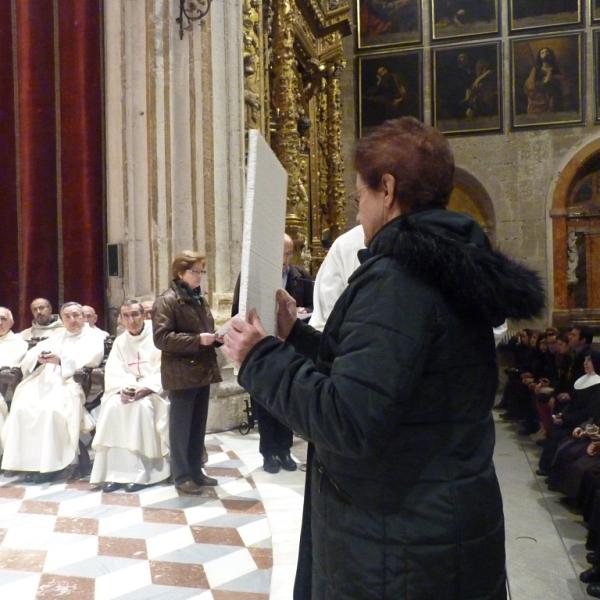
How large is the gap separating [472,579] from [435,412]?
1.18 ft

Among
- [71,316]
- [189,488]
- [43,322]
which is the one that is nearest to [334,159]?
[43,322]

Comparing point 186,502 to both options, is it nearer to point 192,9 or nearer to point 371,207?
point 371,207

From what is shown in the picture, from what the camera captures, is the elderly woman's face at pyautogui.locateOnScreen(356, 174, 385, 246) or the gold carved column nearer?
the elderly woman's face at pyautogui.locateOnScreen(356, 174, 385, 246)

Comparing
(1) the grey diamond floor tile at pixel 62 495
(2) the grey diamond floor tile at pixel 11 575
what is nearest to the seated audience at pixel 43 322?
(1) the grey diamond floor tile at pixel 62 495

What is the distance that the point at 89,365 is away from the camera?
5.56 meters

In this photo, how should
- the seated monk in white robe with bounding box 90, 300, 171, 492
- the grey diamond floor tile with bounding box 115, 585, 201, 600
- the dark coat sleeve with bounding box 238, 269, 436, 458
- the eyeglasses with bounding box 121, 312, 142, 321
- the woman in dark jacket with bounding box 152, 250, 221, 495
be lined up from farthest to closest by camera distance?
the eyeglasses with bounding box 121, 312, 142, 321
the seated monk in white robe with bounding box 90, 300, 171, 492
the woman in dark jacket with bounding box 152, 250, 221, 495
the grey diamond floor tile with bounding box 115, 585, 201, 600
the dark coat sleeve with bounding box 238, 269, 436, 458

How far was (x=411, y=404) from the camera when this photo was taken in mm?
1367

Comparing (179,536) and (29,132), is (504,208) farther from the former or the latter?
(179,536)

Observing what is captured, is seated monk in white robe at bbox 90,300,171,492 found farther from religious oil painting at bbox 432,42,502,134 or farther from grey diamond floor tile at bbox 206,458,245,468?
religious oil painting at bbox 432,42,502,134

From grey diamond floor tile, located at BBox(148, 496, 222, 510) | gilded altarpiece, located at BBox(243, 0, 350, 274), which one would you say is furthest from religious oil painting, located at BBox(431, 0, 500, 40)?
grey diamond floor tile, located at BBox(148, 496, 222, 510)

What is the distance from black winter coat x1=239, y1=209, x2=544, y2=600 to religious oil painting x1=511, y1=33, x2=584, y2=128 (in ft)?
44.3

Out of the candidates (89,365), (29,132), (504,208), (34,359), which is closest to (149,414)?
(89,365)

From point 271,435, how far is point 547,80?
1131 cm

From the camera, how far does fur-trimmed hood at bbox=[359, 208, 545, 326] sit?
1330mm
